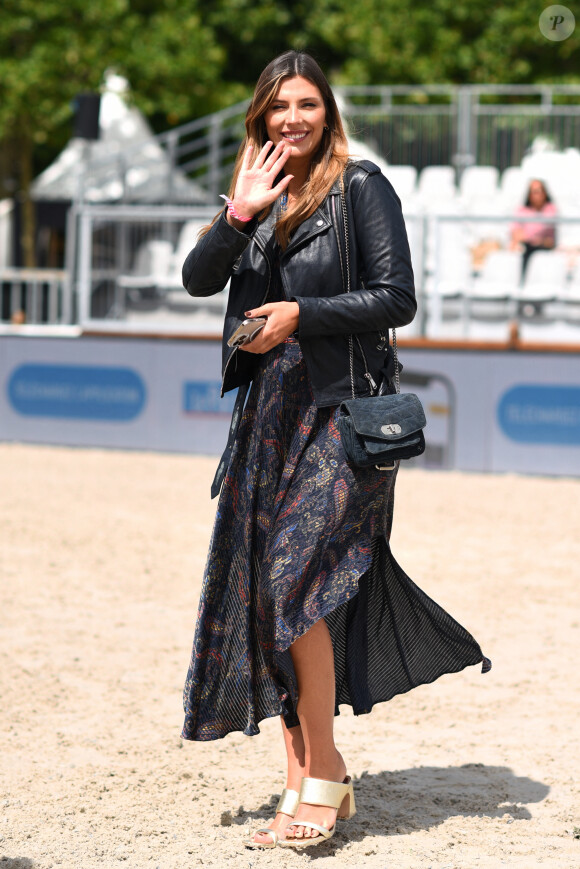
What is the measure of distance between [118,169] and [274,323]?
1200 cm

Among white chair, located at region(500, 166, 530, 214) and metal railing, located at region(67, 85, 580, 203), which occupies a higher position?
metal railing, located at region(67, 85, 580, 203)

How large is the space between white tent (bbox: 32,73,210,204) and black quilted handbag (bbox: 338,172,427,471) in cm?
971

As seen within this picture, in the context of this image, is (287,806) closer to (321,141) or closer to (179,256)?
(321,141)

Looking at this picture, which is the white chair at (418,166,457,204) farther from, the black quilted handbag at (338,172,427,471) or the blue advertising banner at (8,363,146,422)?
the black quilted handbag at (338,172,427,471)

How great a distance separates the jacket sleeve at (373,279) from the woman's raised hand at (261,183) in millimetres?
201

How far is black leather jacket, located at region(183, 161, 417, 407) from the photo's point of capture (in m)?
3.11

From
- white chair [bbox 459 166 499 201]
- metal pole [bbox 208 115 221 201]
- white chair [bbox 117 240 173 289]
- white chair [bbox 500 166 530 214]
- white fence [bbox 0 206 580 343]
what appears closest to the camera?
white fence [bbox 0 206 580 343]

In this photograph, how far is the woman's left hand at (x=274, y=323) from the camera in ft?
10.1

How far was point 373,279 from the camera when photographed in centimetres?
315

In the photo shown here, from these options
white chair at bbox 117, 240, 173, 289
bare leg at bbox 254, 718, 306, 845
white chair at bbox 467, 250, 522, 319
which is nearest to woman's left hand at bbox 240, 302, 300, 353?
bare leg at bbox 254, 718, 306, 845

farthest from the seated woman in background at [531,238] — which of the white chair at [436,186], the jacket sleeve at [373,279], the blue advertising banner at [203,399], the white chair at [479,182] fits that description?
the jacket sleeve at [373,279]

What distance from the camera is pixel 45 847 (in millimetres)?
3230

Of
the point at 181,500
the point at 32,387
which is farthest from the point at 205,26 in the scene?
the point at 181,500

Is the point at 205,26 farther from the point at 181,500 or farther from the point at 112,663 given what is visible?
the point at 112,663
